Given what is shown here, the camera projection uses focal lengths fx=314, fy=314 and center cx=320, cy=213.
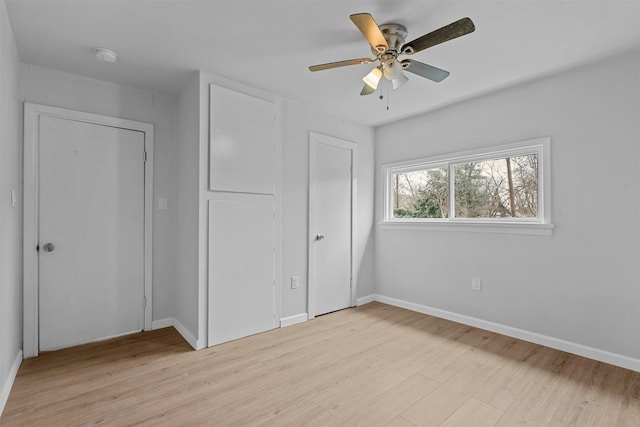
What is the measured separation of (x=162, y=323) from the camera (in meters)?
3.24

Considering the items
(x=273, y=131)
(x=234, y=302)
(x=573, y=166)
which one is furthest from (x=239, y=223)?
(x=573, y=166)

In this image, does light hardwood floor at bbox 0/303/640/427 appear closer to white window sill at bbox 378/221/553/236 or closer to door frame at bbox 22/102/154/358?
door frame at bbox 22/102/154/358

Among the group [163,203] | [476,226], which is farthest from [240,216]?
[476,226]

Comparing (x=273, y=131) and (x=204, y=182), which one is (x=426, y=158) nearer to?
(x=273, y=131)

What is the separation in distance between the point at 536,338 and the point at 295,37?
3243 millimetres

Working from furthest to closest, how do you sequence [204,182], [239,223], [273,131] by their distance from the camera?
[273,131]
[239,223]
[204,182]

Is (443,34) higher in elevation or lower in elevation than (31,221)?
higher

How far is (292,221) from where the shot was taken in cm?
340

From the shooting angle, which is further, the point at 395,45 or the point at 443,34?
the point at 395,45

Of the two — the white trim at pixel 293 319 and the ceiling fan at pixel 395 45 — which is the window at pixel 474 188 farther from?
the white trim at pixel 293 319

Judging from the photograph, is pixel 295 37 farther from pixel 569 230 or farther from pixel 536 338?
pixel 536 338

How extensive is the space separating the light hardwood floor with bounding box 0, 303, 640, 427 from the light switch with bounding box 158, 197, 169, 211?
126 centimetres

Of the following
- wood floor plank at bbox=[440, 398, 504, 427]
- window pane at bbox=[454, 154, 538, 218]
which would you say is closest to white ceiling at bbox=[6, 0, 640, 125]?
window pane at bbox=[454, 154, 538, 218]

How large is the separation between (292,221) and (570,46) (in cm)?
273
